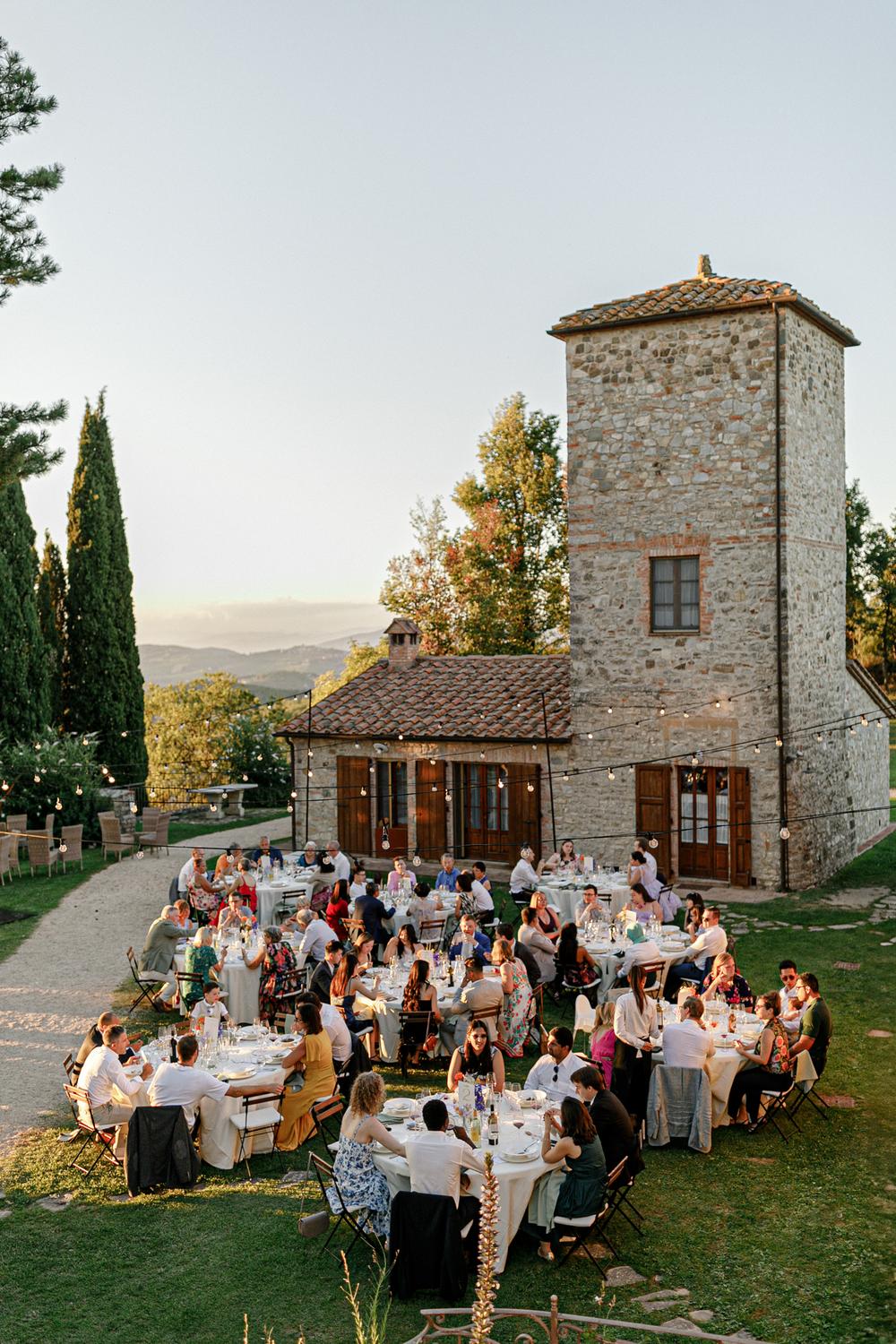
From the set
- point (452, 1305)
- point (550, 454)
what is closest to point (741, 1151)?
point (452, 1305)

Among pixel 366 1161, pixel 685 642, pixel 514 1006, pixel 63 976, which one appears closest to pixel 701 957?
pixel 514 1006

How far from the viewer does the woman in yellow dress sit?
367 inches

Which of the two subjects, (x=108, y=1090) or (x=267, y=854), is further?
(x=267, y=854)

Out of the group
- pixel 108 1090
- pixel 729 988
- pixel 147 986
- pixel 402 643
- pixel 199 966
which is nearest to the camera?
pixel 108 1090

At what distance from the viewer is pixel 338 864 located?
16.2 metres

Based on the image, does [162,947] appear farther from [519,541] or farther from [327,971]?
[519,541]

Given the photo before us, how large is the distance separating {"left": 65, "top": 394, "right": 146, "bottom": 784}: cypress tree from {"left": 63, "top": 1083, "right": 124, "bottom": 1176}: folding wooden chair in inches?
833

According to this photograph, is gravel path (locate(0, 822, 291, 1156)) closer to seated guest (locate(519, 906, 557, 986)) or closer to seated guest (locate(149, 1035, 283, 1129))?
seated guest (locate(149, 1035, 283, 1129))

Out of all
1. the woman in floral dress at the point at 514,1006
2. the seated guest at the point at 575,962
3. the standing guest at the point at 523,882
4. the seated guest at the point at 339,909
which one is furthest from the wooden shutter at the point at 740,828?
the woman in floral dress at the point at 514,1006

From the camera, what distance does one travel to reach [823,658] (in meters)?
19.9

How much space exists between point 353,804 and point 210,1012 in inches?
459

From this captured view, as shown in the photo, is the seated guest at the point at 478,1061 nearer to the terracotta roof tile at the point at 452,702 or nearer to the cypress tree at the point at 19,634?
the terracotta roof tile at the point at 452,702

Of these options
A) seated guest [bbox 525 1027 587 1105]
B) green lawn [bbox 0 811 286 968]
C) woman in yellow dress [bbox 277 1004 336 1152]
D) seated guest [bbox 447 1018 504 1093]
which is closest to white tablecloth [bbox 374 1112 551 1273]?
seated guest [bbox 525 1027 587 1105]

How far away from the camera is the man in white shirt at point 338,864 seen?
1606cm
